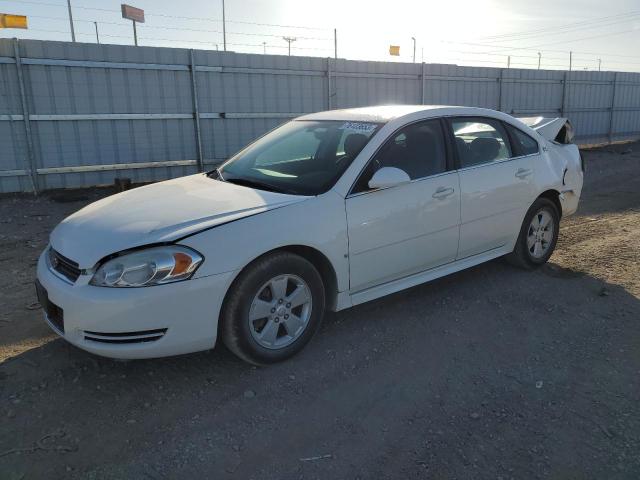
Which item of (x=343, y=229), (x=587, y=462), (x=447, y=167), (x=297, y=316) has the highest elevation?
(x=447, y=167)

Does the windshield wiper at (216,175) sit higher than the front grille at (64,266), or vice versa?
the windshield wiper at (216,175)

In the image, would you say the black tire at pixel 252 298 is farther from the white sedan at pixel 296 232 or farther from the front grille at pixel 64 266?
the front grille at pixel 64 266

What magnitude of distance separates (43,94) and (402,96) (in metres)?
8.12

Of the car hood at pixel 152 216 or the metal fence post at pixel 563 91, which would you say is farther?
the metal fence post at pixel 563 91

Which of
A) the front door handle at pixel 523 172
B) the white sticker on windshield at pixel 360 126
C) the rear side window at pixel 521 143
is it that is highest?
the white sticker on windshield at pixel 360 126

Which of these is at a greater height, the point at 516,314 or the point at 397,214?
the point at 397,214

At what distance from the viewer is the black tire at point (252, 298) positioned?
3.23 metres

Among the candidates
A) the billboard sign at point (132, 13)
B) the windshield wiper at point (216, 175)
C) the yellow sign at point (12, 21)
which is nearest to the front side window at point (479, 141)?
the windshield wiper at point (216, 175)

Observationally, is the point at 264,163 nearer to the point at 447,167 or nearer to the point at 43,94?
the point at 447,167

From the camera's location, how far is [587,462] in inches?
102

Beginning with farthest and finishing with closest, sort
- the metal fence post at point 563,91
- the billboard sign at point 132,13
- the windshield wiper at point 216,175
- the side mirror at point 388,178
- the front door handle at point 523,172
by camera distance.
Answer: the metal fence post at point 563,91 → the billboard sign at point 132,13 → the front door handle at point 523,172 → the windshield wiper at point 216,175 → the side mirror at point 388,178

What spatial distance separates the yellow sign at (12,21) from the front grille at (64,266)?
7.74 meters

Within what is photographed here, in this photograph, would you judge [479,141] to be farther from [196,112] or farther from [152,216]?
[196,112]

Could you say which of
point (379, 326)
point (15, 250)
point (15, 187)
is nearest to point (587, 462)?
point (379, 326)
